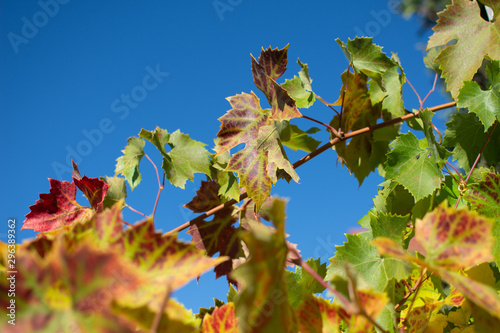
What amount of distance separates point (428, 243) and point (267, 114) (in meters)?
0.71

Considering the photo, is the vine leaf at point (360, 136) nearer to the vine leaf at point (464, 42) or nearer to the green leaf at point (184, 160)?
Answer: the vine leaf at point (464, 42)

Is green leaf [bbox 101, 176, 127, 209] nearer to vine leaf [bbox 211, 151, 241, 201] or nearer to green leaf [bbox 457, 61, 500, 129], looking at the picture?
vine leaf [bbox 211, 151, 241, 201]

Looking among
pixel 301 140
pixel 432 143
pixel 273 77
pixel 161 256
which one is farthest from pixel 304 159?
pixel 161 256

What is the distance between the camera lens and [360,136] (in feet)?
4.35

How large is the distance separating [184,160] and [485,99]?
34.6 inches

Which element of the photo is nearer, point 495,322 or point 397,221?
point 495,322

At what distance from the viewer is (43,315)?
11.1 inches

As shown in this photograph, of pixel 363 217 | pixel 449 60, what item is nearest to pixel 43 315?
pixel 363 217

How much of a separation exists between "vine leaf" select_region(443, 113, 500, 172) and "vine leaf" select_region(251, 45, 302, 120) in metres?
0.50

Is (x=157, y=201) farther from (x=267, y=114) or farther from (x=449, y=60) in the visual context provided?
(x=449, y=60)

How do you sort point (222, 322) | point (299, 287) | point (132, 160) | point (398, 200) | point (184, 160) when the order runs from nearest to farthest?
point (222, 322)
point (299, 287)
point (398, 200)
point (184, 160)
point (132, 160)

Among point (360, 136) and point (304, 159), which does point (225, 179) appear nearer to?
point (304, 159)

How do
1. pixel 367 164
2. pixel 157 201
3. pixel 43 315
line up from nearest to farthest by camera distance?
pixel 43 315 < pixel 157 201 < pixel 367 164

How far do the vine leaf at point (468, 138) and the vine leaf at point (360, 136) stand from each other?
0.54 ft
